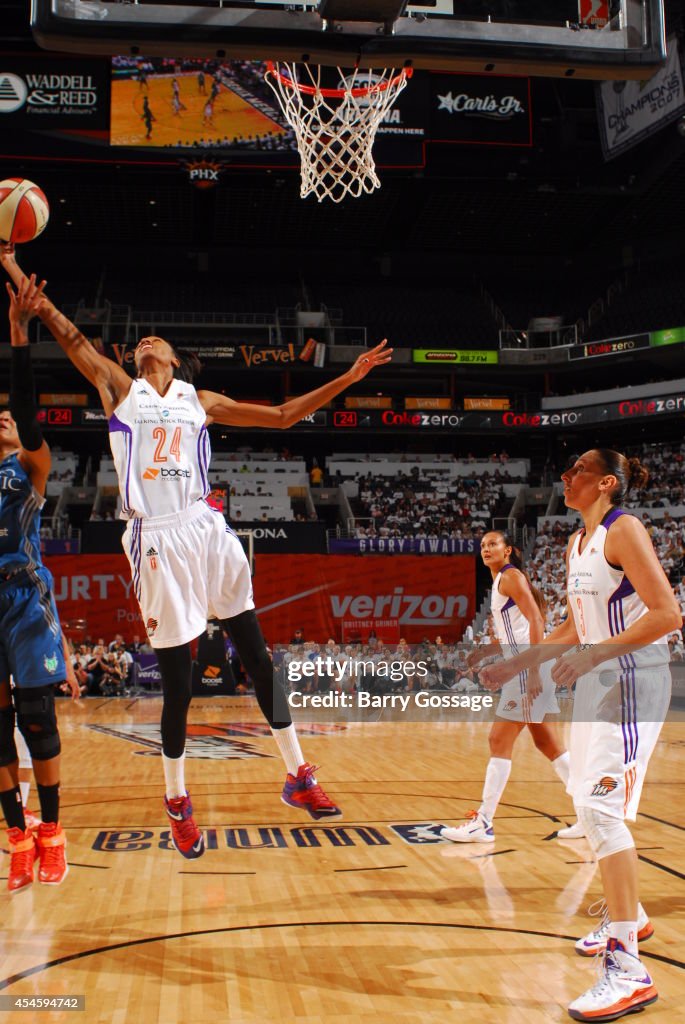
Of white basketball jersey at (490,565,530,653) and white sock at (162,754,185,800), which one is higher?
white basketball jersey at (490,565,530,653)

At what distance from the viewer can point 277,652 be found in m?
19.0

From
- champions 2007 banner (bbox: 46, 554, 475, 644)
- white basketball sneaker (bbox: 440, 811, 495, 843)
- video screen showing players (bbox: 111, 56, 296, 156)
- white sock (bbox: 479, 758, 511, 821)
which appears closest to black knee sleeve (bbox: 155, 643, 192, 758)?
white basketball sneaker (bbox: 440, 811, 495, 843)

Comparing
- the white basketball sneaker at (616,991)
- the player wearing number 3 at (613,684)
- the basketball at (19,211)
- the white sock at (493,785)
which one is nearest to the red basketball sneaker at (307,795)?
the player wearing number 3 at (613,684)

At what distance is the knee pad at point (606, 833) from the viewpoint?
368 centimetres

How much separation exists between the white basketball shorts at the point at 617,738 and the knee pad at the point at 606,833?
0.02m

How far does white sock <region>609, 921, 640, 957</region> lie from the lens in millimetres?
3533

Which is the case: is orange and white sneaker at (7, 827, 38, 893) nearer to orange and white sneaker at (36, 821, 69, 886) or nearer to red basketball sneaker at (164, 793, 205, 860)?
orange and white sneaker at (36, 821, 69, 886)

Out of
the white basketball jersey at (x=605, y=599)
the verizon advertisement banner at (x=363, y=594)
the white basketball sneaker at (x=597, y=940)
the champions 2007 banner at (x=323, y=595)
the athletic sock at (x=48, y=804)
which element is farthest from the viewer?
the verizon advertisement banner at (x=363, y=594)

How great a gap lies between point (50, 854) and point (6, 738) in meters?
0.61

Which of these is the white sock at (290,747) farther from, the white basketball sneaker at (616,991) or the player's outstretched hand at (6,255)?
the player's outstretched hand at (6,255)

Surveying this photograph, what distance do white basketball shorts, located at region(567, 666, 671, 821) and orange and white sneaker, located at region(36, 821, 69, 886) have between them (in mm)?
2523

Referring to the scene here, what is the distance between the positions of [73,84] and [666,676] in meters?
25.7

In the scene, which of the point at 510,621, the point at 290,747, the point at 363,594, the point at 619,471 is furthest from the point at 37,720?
the point at 363,594

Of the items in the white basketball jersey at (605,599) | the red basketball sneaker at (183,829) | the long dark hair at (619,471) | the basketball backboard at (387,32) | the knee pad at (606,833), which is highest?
the basketball backboard at (387,32)
